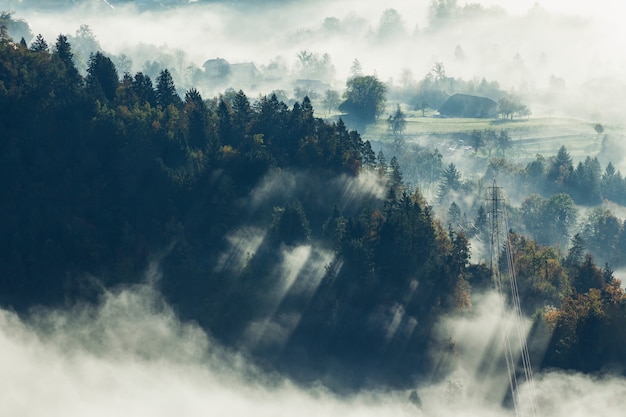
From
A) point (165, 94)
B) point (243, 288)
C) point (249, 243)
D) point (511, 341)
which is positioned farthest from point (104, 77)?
point (511, 341)

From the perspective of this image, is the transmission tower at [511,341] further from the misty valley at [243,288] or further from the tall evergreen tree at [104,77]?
the tall evergreen tree at [104,77]

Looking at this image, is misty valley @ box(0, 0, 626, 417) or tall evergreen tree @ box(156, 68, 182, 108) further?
tall evergreen tree @ box(156, 68, 182, 108)

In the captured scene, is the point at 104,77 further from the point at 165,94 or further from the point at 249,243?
the point at 249,243

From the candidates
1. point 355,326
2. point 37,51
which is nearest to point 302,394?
point 355,326

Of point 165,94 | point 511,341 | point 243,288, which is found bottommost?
point 243,288

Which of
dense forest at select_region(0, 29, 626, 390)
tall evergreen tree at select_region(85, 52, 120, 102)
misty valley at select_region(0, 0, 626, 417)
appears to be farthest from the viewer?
tall evergreen tree at select_region(85, 52, 120, 102)

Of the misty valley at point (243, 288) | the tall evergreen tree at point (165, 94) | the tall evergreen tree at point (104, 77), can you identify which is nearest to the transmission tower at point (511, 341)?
the misty valley at point (243, 288)

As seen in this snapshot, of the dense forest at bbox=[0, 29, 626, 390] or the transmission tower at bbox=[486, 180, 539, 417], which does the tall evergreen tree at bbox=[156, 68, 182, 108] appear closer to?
the dense forest at bbox=[0, 29, 626, 390]

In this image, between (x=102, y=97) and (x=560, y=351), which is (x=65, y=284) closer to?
(x=102, y=97)

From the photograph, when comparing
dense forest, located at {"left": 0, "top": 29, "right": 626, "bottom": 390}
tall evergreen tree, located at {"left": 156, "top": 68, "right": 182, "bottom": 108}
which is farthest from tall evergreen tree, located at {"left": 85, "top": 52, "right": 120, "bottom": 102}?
tall evergreen tree, located at {"left": 156, "top": 68, "right": 182, "bottom": 108}
